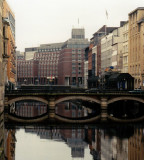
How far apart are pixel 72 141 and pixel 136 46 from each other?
83702mm

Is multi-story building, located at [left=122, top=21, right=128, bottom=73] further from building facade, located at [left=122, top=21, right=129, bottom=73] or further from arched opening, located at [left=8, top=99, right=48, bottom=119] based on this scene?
arched opening, located at [left=8, top=99, right=48, bottom=119]

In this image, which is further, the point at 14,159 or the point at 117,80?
the point at 117,80

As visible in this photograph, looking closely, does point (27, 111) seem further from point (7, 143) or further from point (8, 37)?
point (7, 143)

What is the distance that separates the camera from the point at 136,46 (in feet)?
463

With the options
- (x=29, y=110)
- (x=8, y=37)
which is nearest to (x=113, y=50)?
(x=8, y=37)

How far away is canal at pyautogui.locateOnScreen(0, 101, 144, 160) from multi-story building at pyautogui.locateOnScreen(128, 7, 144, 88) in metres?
54.8

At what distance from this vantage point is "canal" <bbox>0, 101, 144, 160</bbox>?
52094mm

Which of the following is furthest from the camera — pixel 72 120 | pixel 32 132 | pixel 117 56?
pixel 117 56

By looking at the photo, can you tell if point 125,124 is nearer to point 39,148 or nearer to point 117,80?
point 39,148

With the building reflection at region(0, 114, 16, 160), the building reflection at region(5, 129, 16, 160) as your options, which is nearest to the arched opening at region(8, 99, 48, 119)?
the building reflection at region(0, 114, 16, 160)

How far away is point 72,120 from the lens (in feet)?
304

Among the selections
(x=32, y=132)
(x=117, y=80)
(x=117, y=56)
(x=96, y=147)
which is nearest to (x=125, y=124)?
(x=32, y=132)

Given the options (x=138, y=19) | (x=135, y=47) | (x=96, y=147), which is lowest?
(x=96, y=147)

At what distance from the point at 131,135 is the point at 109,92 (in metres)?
41.5
